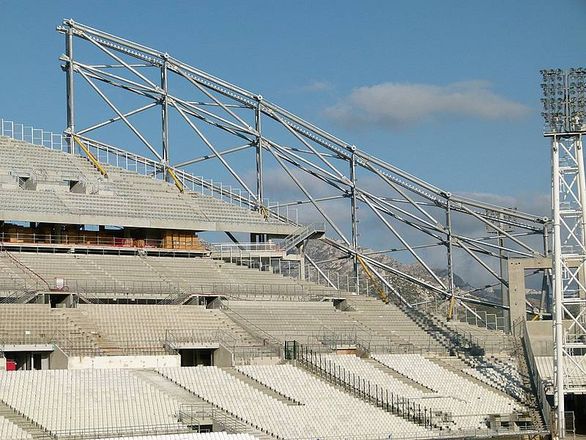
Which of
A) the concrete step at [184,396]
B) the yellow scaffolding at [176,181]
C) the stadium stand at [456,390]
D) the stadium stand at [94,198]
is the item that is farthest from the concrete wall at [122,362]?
the yellow scaffolding at [176,181]

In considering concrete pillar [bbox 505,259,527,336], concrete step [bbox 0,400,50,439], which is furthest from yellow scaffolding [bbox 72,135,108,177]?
concrete step [bbox 0,400,50,439]

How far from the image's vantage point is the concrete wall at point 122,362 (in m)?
46.8

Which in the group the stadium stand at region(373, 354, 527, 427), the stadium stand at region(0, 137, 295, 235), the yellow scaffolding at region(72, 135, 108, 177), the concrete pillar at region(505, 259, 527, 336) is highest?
the yellow scaffolding at region(72, 135, 108, 177)

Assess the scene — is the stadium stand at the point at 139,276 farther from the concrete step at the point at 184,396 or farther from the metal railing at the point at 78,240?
the concrete step at the point at 184,396

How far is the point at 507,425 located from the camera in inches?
1950

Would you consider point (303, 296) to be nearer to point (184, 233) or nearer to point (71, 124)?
point (184, 233)

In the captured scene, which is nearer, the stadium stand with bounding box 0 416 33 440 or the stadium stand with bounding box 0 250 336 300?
the stadium stand with bounding box 0 416 33 440

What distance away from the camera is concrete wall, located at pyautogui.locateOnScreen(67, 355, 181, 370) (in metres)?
46.8

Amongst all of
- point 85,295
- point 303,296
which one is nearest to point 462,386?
point 303,296

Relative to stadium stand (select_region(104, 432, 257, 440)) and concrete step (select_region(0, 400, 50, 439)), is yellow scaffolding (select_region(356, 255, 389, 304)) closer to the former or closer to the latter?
stadium stand (select_region(104, 432, 257, 440))

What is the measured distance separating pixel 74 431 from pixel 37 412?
150 centimetres

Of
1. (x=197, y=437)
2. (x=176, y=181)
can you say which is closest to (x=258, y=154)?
(x=176, y=181)

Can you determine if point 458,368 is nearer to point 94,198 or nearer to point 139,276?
point 139,276

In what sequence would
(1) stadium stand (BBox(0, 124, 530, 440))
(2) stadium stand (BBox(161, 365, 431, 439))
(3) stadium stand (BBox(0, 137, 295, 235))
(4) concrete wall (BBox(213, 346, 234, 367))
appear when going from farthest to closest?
(3) stadium stand (BBox(0, 137, 295, 235)) < (4) concrete wall (BBox(213, 346, 234, 367)) < (2) stadium stand (BBox(161, 365, 431, 439)) < (1) stadium stand (BBox(0, 124, 530, 440))
